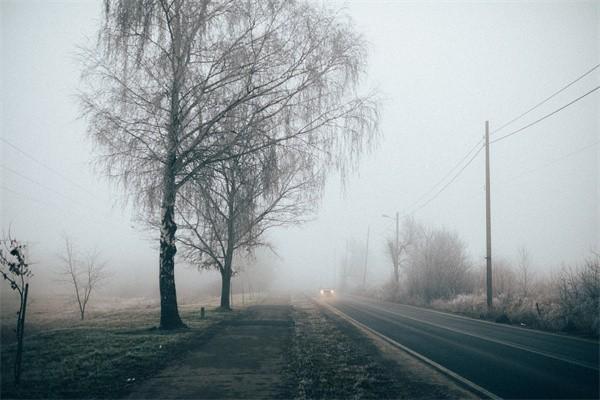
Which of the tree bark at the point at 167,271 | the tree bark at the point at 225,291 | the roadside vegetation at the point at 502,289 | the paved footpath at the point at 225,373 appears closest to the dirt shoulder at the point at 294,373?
the paved footpath at the point at 225,373

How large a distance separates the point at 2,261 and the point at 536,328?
17970 millimetres

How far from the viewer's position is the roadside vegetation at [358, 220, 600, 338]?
14.1 meters

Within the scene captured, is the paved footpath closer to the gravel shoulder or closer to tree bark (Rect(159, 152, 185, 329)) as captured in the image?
the gravel shoulder

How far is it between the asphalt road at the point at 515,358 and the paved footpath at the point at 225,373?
3764 millimetres

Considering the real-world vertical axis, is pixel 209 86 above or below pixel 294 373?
above

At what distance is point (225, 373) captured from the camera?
6.82 meters

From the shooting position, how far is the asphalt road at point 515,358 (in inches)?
239

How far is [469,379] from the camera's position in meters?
6.58

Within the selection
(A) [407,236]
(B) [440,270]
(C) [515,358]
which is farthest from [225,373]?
(A) [407,236]

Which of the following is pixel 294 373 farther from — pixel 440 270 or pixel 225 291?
pixel 440 270

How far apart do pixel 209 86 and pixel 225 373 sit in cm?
800

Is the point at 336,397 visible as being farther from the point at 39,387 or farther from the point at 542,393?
the point at 39,387

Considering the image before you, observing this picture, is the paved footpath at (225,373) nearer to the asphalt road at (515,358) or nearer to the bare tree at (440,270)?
the asphalt road at (515,358)

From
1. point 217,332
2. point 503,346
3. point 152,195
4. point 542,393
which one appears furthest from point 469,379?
point 152,195
